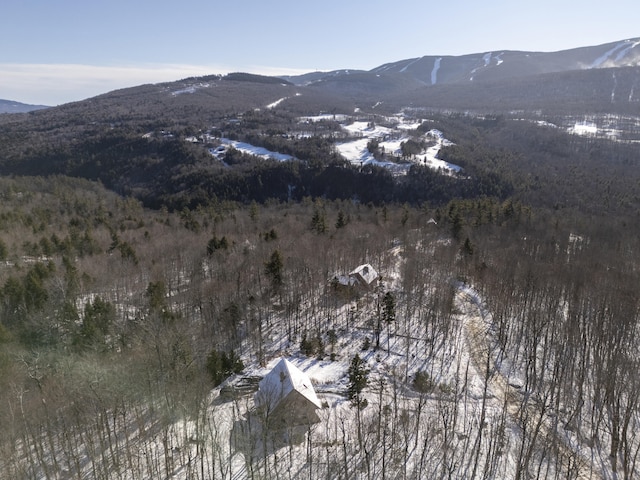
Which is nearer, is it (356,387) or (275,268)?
(356,387)

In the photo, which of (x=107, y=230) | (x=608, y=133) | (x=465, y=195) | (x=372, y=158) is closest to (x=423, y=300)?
(x=107, y=230)

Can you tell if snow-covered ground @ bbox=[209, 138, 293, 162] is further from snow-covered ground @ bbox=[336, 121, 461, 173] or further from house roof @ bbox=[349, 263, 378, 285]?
house roof @ bbox=[349, 263, 378, 285]

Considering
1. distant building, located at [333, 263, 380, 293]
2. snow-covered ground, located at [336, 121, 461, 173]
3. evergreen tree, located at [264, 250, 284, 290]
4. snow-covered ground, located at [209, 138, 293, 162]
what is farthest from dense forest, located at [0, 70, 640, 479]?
snow-covered ground, located at [209, 138, 293, 162]

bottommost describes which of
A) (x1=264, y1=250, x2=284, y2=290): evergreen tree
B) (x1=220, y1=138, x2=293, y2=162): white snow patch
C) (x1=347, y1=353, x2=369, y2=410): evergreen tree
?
(x1=347, y1=353, x2=369, y2=410): evergreen tree

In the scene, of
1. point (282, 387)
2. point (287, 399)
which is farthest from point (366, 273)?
point (287, 399)

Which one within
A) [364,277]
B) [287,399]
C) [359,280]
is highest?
[287,399]

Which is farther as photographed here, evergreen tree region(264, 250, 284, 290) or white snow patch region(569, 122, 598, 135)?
white snow patch region(569, 122, 598, 135)

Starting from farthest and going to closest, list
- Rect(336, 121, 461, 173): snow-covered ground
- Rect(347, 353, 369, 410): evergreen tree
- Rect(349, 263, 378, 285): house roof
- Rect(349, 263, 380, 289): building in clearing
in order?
Rect(336, 121, 461, 173): snow-covered ground < Rect(349, 263, 378, 285): house roof < Rect(349, 263, 380, 289): building in clearing < Rect(347, 353, 369, 410): evergreen tree

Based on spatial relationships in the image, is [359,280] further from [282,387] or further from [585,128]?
[585,128]

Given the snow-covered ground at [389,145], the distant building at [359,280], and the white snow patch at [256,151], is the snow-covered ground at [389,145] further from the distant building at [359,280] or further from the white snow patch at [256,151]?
the distant building at [359,280]
